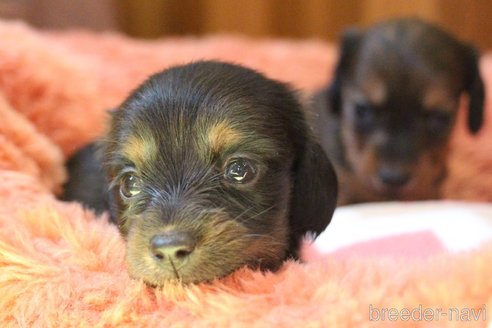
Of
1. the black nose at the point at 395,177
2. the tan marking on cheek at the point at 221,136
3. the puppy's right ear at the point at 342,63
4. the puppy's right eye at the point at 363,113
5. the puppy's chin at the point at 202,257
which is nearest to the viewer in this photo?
the puppy's chin at the point at 202,257

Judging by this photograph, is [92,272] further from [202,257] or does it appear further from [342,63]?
[342,63]

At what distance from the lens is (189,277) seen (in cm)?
149

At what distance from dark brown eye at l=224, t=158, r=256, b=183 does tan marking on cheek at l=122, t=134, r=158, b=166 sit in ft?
0.61

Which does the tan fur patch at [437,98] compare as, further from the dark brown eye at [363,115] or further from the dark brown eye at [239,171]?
the dark brown eye at [239,171]

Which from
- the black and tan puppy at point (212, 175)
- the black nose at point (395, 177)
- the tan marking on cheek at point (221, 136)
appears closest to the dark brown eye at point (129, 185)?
the black and tan puppy at point (212, 175)

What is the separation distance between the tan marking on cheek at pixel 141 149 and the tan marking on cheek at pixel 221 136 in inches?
5.4

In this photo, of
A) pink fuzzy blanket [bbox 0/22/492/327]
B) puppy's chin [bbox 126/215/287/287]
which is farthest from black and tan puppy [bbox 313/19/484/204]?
puppy's chin [bbox 126/215/287/287]

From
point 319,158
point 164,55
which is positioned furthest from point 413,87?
point 164,55

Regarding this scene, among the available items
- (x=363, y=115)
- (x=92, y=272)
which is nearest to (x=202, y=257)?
(x=92, y=272)

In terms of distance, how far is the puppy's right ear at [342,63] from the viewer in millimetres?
3250

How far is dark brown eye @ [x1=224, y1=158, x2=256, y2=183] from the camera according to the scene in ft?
5.49

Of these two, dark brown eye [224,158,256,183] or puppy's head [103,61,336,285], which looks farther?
dark brown eye [224,158,256,183]

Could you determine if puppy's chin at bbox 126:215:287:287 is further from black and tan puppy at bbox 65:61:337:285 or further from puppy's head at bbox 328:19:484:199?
puppy's head at bbox 328:19:484:199

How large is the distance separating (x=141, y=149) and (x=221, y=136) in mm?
→ 202
